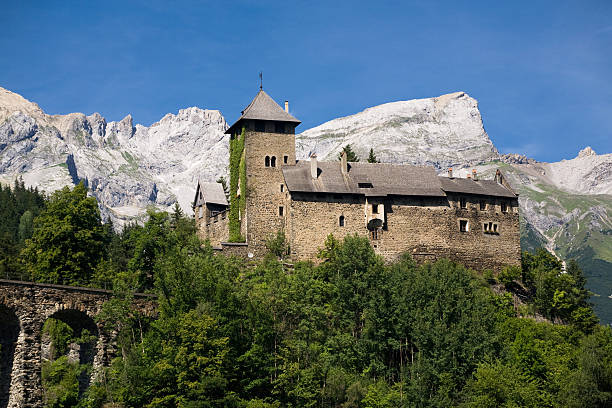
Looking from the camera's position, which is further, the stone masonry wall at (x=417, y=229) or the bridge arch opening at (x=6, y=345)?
the stone masonry wall at (x=417, y=229)

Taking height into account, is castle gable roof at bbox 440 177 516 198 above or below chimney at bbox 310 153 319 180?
below

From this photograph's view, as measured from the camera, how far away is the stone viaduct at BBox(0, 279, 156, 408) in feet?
148

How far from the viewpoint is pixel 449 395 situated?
54.8 meters

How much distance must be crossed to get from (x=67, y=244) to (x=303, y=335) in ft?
73.9

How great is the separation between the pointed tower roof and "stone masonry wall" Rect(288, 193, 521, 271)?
882 centimetres

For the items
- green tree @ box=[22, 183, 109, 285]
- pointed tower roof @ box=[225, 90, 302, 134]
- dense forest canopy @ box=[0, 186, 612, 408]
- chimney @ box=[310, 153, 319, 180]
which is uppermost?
pointed tower roof @ box=[225, 90, 302, 134]

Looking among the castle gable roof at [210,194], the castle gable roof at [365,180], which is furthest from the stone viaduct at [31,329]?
the castle gable roof at [210,194]

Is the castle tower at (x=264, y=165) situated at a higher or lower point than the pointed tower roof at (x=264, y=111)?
lower

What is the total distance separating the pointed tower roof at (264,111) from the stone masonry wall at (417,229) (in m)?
8.82

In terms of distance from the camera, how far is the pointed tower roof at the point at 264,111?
75062mm

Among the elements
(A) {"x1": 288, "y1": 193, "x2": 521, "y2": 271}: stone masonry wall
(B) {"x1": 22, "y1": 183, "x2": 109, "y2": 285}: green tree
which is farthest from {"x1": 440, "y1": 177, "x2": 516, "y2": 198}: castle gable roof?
(B) {"x1": 22, "y1": 183, "x2": 109, "y2": 285}: green tree

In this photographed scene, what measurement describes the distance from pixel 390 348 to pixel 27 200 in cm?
11074

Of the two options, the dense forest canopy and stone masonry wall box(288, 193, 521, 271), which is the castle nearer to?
stone masonry wall box(288, 193, 521, 271)

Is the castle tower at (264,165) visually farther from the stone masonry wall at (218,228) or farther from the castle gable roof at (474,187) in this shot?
the castle gable roof at (474,187)
